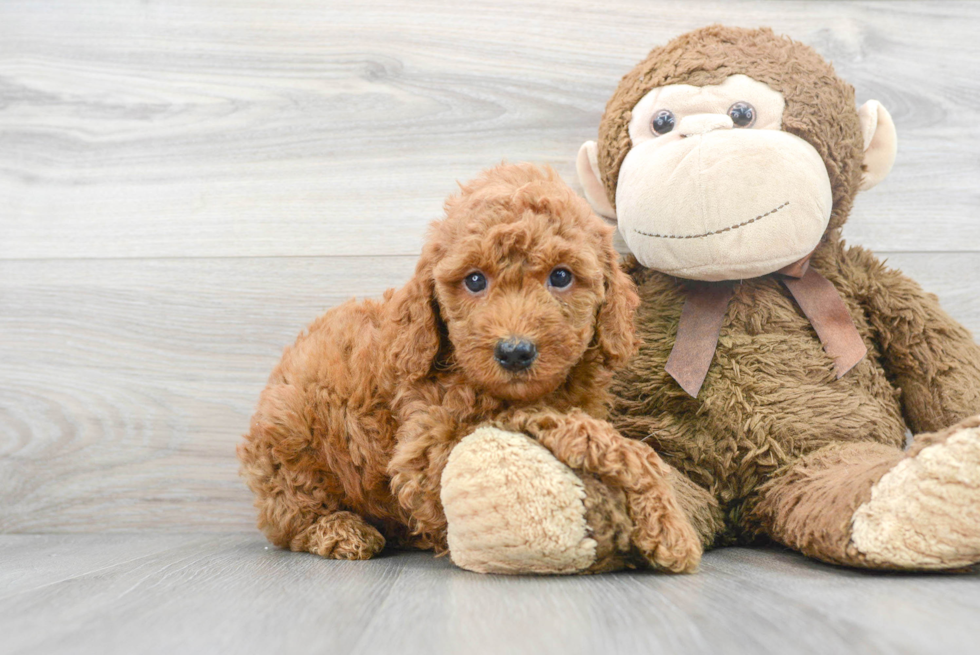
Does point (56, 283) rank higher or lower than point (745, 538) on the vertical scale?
higher

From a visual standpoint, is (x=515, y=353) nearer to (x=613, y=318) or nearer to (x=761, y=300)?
(x=613, y=318)

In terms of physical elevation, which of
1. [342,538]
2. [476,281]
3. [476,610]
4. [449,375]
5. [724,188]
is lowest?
[342,538]

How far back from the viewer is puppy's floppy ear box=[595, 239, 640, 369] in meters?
0.85

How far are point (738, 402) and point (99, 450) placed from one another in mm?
1068

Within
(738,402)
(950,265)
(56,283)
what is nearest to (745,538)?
(738,402)

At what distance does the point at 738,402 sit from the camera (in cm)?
99

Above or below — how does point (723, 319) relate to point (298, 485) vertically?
above

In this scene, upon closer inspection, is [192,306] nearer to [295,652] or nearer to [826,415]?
[295,652]

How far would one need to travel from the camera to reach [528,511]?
0.74m

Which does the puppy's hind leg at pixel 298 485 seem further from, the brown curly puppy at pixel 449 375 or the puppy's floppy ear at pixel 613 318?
the puppy's floppy ear at pixel 613 318

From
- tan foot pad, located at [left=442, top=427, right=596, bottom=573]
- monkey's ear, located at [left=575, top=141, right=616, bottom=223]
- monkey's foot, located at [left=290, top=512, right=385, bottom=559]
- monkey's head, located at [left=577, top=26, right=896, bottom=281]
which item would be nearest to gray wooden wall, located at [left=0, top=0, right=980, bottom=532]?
monkey's ear, located at [left=575, top=141, right=616, bottom=223]

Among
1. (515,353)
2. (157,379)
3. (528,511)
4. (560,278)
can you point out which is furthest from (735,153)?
(157,379)

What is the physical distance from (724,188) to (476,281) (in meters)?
0.37

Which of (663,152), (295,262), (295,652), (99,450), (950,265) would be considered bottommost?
(99,450)
